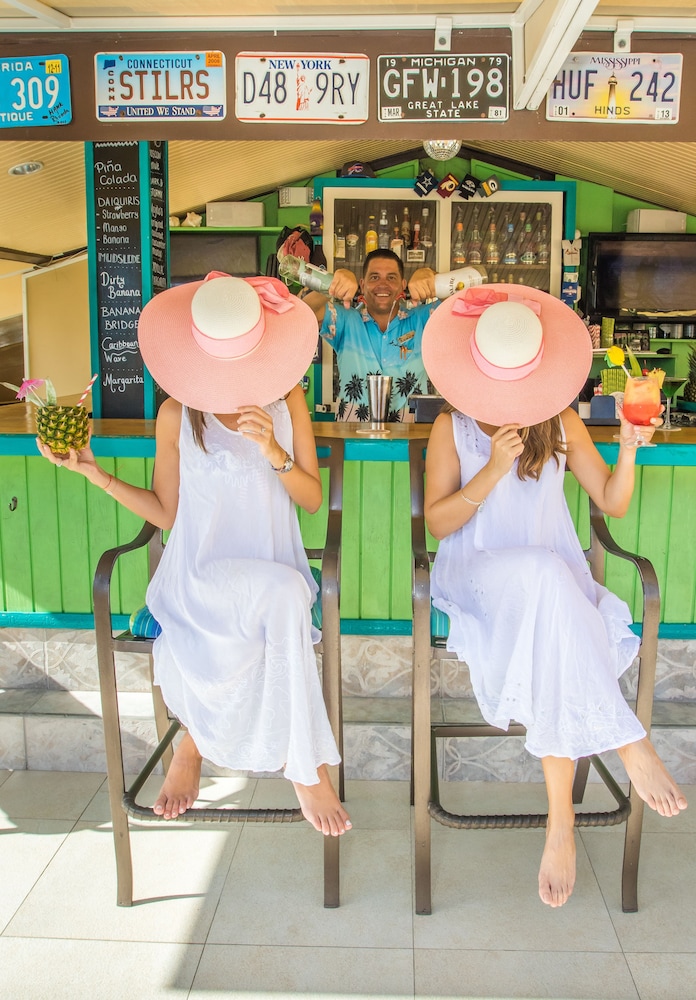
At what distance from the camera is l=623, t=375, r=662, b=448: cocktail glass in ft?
6.41

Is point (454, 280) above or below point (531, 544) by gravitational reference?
above

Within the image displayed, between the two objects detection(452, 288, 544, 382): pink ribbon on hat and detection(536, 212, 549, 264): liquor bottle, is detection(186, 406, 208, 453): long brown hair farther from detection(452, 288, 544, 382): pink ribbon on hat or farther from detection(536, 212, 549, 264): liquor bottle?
detection(536, 212, 549, 264): liquor bottle

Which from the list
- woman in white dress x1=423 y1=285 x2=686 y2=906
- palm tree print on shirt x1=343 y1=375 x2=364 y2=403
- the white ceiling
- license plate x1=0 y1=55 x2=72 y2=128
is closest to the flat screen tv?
the white ceiling

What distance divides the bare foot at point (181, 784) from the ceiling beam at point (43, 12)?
1956mm

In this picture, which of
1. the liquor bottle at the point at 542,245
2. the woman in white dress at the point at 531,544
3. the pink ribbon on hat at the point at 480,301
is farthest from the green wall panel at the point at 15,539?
the liquor bottle at the point at 542,245

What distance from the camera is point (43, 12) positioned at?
2240 millimetres

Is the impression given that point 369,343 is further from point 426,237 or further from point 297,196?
point 297,196

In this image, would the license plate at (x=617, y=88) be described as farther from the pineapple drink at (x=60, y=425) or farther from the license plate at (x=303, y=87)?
the pineapple drink at (x=60, y=425)

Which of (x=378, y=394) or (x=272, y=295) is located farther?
(x=378, y=394)

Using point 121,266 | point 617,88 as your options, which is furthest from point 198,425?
point 121,266

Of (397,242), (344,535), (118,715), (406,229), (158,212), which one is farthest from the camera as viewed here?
(406,229)

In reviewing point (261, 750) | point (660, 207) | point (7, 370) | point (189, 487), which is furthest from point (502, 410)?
point (7, 370)

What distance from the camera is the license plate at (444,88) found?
2324 mm

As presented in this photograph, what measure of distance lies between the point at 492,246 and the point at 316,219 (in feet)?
4.34
